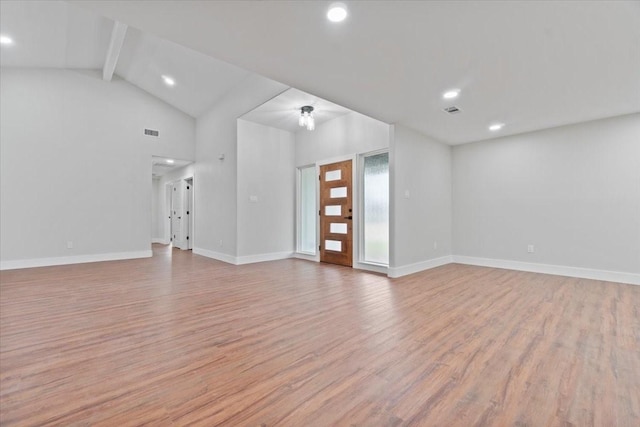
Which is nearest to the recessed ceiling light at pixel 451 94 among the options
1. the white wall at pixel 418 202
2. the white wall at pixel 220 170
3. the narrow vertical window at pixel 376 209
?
the white wall at pixel 418 202

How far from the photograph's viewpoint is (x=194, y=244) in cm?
724

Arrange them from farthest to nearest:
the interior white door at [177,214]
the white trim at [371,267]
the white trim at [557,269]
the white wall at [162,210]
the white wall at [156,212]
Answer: the white wall at [156,212] < the white wall at [162,210] < the interior white door at [177,214] < the white trim at [371,267] < the white trim at [557,269]

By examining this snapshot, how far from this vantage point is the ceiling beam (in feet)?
14.4

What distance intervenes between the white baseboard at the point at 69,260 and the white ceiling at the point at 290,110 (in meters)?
3.95

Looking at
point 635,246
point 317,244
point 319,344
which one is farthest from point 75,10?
point 635,246

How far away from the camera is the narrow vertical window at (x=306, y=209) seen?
6305 millimetres

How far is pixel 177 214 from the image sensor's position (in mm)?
8867

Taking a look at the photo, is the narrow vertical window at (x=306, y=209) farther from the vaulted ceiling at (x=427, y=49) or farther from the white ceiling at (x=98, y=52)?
the vaulted ceiling at (x=427, y=49)

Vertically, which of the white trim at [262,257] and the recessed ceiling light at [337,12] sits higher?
the recessed ceiling light at [337,12]

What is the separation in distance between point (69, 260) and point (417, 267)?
6.72 m

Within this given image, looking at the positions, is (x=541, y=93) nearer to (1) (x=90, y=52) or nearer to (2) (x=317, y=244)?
(2) (x=317, y=244)

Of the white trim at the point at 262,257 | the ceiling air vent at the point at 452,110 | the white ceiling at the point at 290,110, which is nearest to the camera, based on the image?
the ceiling air vent at the point at 452,110

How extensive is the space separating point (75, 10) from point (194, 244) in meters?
4.88

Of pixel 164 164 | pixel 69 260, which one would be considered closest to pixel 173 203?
pixel 164 164
